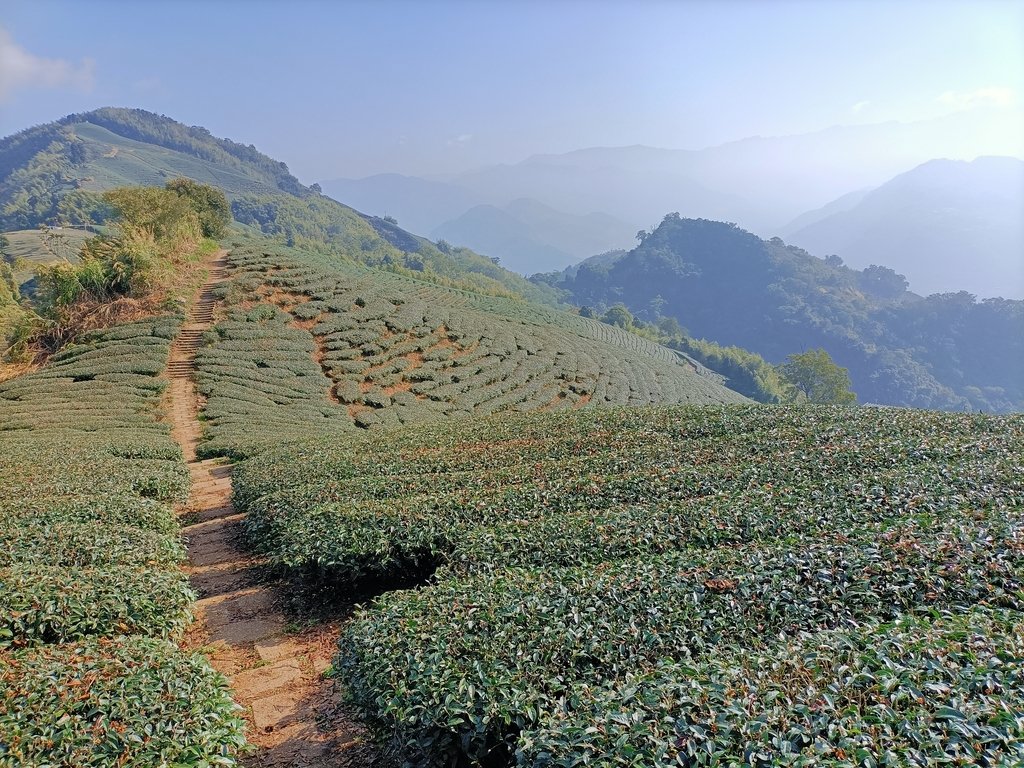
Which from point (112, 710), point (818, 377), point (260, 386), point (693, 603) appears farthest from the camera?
point (818, 377)

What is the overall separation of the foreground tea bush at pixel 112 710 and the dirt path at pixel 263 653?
1428 mm

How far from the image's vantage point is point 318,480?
46.2 feet

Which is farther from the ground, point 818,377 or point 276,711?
point 276,711

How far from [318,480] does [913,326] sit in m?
198

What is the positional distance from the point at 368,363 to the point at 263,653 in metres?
31.9

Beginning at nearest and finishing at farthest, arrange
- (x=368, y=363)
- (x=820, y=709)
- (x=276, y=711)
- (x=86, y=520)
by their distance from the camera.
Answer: (x=820, y=709)
(x=276, y=711)
(x=86, y=520)
(x=368, y=363)

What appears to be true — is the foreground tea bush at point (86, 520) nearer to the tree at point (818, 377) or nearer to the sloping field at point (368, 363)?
the sloping field at point (368, 363)

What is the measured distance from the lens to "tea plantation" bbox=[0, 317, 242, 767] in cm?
466

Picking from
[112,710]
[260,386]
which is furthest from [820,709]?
[260,386]

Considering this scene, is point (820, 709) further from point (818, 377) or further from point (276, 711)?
point (818, 377)

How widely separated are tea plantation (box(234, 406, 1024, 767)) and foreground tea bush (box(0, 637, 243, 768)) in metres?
1.42

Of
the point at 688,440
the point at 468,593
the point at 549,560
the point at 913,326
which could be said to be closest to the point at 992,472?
the point at 688,440

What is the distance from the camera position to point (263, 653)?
8664mm

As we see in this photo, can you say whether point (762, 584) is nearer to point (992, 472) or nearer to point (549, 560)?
point (549, 560)
